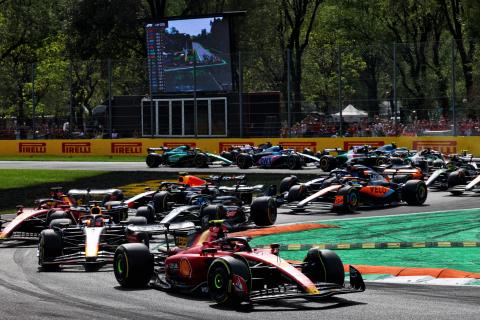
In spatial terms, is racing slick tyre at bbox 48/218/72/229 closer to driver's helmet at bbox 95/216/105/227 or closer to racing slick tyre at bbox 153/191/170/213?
driver's helmet at bbox 95/216/105/227

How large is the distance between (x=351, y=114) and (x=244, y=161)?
658 centimetres

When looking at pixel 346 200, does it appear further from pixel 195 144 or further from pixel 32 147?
pixel 32 147

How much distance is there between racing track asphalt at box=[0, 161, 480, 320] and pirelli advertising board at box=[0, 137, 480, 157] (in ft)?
90.5

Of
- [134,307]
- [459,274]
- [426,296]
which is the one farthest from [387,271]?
[134,307]

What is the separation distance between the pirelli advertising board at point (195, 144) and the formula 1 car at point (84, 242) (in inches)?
1009

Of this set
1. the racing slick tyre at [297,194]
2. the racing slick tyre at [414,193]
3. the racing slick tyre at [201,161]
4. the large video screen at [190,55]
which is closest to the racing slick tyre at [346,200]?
the racing slick tyre at [297,194]

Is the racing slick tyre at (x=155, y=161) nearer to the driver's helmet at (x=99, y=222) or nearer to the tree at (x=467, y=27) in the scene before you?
the tree at (x=467, y=27)

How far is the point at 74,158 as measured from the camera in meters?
47.8

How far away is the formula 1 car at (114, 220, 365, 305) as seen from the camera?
11.2m

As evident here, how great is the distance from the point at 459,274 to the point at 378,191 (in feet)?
34.9

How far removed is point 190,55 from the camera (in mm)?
46938

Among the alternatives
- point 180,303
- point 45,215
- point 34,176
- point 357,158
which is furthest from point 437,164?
point 180,303

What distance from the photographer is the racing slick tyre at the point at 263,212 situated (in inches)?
811

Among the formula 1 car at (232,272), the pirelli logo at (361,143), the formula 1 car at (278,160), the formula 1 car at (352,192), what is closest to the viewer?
the formula 1 car at (232,272)
